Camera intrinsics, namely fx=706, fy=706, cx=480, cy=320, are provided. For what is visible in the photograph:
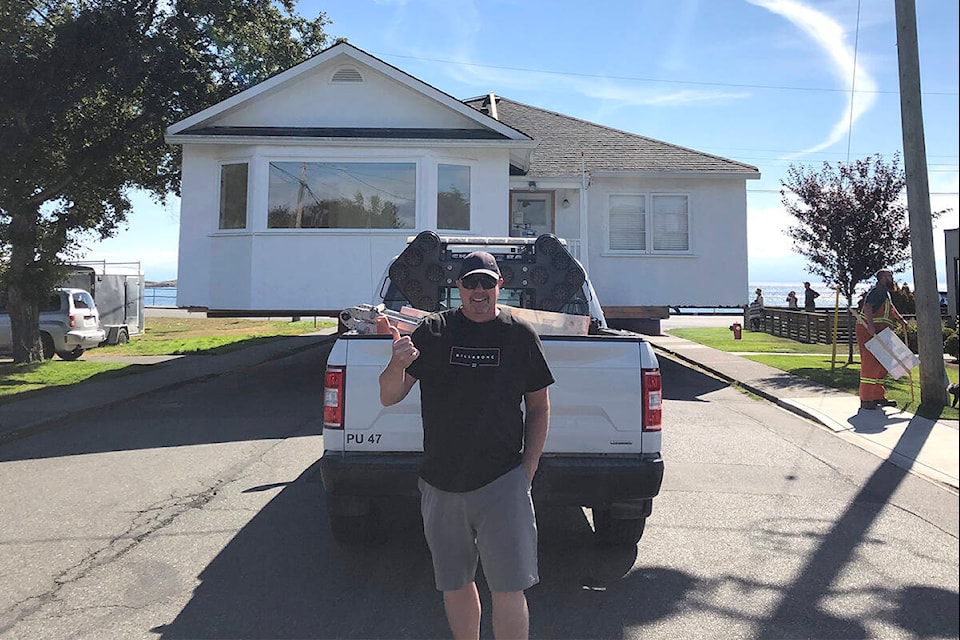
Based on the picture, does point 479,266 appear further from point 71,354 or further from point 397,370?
point 71,354

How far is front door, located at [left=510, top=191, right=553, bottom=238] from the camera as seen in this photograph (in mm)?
16453

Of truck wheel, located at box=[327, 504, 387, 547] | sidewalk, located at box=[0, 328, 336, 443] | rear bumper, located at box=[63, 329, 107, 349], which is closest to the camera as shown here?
truck wheel, located at box=[327, 504, 387, 547]

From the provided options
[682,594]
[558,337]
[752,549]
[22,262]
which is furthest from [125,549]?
[22,262]

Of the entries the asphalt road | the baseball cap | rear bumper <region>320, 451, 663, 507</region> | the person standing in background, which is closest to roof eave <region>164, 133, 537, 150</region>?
the asphalt road

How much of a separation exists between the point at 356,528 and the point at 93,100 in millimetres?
14564

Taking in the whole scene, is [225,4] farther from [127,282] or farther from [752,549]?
[752,549]

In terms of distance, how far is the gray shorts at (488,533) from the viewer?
9.05 ft

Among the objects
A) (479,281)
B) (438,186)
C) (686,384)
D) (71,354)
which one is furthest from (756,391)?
(71,354)

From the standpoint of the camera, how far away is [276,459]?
7.27 metres

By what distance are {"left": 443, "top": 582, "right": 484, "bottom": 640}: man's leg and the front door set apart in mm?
A: 13964

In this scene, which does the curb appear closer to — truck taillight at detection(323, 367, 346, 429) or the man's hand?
truck taillight at detection(323, 367, 346, 429)

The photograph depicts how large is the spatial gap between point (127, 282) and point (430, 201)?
54.9 feet

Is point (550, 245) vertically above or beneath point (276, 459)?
above

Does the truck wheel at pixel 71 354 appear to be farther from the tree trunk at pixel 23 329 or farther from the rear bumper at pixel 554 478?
the rear bumper at pixel 554 478
